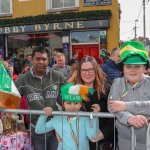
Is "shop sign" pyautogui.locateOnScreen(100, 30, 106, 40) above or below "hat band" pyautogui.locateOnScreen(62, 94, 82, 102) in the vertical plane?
above

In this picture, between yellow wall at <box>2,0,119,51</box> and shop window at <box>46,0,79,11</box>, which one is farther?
shop window at <box>46,0,79,11</box>

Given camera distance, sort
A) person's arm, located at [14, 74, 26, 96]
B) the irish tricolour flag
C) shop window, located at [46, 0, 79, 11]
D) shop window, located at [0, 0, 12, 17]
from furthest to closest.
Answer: shop window, located at [0, 0, 12, 17] < shop window, located at [46, 0, 79, 11] < person's arm, located at [14, 74, 26, 96] < the irish tricolour flag

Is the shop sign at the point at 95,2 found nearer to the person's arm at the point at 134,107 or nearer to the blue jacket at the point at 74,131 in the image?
the blue jacket at the point at 74,131

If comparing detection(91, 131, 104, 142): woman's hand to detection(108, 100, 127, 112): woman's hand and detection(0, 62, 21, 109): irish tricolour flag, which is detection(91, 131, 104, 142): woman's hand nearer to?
detection(108, 100, 127, 112): woman's hand

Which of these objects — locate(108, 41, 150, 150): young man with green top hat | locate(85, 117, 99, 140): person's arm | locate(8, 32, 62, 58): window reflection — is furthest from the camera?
locate(8, 32, 62, 58): window reflection

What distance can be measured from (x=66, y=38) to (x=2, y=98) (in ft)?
38.1

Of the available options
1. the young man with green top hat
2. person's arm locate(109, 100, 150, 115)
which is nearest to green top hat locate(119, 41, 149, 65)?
the young man with green top hat

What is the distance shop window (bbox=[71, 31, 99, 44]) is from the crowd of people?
10.3 metres

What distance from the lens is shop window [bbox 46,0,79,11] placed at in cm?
1409

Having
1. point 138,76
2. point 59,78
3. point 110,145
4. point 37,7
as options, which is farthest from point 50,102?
point 37,7

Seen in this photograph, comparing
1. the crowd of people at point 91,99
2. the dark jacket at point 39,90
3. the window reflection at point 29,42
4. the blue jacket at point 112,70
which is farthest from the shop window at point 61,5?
the dark jacket at point 39,90

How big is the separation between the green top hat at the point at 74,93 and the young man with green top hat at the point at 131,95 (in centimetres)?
36

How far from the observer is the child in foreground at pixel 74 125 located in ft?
9.44

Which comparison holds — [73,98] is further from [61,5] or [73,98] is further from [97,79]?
[61,5]
